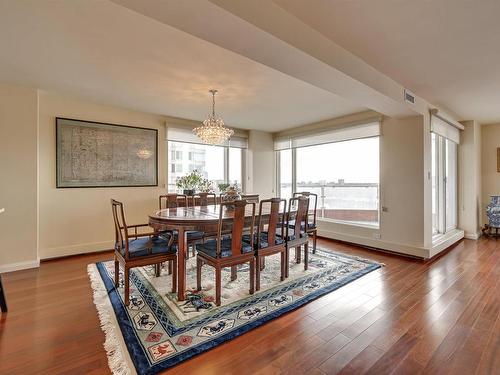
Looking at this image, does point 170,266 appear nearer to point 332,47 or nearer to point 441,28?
point 332,47

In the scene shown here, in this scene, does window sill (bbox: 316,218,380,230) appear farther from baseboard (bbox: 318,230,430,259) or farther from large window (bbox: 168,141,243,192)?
large window (bbox: 168,141,243,192)

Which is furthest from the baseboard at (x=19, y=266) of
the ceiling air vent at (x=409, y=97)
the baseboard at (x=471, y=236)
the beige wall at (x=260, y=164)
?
the baseboard at (x=471, y=236)

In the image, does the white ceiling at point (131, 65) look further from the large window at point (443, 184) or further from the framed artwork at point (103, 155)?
the large window at point (443, 184)

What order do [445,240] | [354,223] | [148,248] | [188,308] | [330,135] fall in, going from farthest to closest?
[330,135], [354,223], [445,240], [148,248], [188,308]

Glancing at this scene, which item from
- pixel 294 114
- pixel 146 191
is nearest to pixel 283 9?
pixel 294 114

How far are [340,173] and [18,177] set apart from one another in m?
Answer: 5.12

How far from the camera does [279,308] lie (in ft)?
7.45

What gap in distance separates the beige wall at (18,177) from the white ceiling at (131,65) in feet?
1.06

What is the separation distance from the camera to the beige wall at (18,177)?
317cm

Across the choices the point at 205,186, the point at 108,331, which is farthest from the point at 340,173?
the point at 108,331

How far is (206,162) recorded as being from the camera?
534cm

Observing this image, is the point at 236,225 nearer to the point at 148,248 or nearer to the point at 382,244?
the point at 148,248

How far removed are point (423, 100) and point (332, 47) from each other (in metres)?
2.32

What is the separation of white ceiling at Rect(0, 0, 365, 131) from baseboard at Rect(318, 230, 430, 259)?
223 cm
